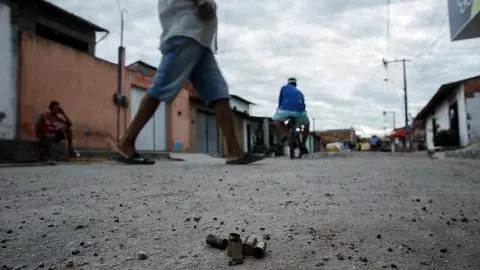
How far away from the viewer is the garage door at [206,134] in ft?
67.9

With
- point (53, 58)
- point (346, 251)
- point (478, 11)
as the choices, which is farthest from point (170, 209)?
point (478, 11)

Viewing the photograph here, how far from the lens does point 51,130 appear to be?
7496 millimetres

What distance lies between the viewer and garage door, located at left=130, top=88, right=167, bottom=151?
14.3 meters

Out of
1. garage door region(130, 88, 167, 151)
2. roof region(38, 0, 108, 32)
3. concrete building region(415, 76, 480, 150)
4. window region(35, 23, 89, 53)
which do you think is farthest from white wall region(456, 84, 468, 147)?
window region(35, 23, 89, 53)

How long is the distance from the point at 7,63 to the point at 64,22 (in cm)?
685

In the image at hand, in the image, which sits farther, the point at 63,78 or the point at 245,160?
the point at 63,78

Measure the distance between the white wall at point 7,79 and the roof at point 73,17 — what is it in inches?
198

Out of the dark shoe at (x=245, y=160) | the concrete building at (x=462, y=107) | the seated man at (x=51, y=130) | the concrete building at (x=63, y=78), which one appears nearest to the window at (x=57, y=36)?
the concrete building at (x=63, y=78)

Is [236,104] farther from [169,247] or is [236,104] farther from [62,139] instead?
[169,247]

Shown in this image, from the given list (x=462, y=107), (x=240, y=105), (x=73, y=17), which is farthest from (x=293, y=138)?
(x=240, y=105)

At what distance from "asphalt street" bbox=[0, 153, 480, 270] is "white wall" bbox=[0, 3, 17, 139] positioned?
6914 millimetres

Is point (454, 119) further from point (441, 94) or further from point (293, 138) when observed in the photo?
point (293, 138)

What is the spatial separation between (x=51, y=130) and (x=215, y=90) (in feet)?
16.5

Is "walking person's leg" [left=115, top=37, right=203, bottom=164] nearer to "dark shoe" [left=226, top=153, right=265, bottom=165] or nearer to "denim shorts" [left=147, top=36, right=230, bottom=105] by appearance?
"denim shorts" [left=147, top=36, right=230, bottom=105]
